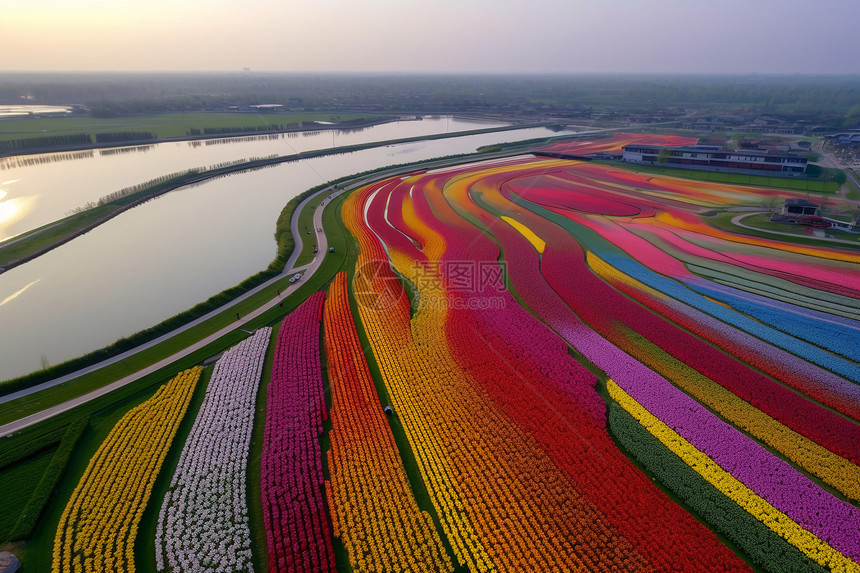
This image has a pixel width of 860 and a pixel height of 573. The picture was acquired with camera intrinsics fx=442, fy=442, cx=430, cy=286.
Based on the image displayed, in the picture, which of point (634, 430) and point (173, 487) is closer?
point (173, 487)

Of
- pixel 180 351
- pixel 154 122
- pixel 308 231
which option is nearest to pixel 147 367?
pixel 180 351

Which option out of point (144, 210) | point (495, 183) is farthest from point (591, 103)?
point (144, 210)

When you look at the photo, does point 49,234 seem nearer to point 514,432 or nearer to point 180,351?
point 180,351

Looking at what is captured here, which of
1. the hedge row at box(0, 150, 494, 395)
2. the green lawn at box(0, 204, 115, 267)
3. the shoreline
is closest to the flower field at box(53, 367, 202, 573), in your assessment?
the hedge row at box(0, 150, 494, 395)

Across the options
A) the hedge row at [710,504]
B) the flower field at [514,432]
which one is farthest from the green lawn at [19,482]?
the hedge row at [710,504]

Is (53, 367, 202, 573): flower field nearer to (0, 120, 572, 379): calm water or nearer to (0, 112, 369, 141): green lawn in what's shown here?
(0, 120, 572, 379): calm water

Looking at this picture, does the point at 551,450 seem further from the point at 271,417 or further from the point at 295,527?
the point at 271,417
